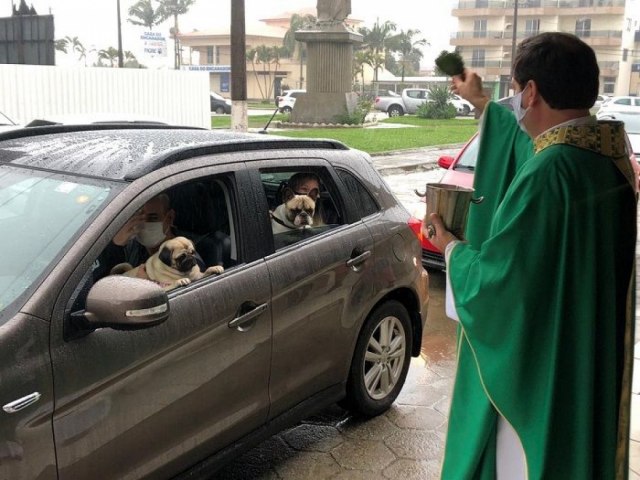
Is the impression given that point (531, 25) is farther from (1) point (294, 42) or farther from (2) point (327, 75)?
(1) point (294, 42)

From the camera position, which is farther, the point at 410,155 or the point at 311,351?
the point at 410,155

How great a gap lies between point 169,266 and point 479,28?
6624 cm

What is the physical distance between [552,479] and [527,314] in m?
0.52

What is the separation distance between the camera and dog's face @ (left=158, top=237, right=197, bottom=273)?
288cm

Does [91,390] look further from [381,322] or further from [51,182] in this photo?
[381,322]

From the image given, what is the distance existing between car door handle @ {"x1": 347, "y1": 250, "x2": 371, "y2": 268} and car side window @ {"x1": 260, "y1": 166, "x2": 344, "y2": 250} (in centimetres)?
20

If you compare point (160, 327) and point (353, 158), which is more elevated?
point (353, 158)

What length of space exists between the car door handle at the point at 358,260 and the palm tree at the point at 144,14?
9899 centimetres

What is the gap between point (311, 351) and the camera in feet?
11.2

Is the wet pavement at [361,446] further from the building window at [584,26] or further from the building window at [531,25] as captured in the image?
the building window at [584,26]

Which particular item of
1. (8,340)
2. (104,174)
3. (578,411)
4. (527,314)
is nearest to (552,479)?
(578,411)

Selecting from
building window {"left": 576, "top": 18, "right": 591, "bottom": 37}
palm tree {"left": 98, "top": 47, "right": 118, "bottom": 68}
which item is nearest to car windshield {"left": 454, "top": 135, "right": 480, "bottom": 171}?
building window {"left": 576, "top": 18, "right": 591, "bottom": 37}

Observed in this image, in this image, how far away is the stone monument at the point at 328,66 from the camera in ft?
92.2

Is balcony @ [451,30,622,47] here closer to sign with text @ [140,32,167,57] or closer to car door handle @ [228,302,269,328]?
sign with text @ [140,32,167,57]
